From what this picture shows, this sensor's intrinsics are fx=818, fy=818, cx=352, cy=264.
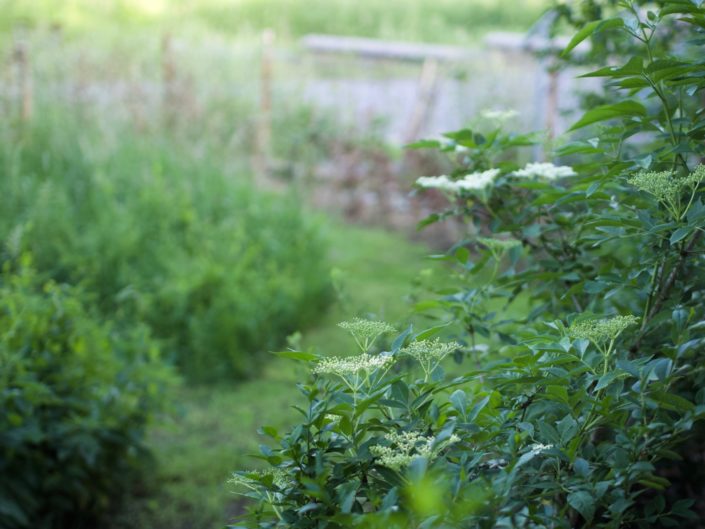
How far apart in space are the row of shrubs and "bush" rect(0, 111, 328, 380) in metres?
0.01

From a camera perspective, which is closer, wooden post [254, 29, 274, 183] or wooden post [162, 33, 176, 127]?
wooden post [162, 33, 176, 127]

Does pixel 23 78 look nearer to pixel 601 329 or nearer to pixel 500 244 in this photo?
pixel 500 244

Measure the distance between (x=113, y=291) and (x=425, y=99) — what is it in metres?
5.20

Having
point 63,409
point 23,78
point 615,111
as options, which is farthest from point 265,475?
point 23,78

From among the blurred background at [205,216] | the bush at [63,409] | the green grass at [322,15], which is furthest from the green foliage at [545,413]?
the green grass at [322,15]

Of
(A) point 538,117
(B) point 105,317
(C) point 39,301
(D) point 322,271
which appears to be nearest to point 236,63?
(A) point 538,117

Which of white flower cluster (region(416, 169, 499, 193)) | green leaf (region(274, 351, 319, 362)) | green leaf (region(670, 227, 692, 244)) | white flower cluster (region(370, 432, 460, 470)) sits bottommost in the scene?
white flower cluster (region(370, 432, 460, 470))

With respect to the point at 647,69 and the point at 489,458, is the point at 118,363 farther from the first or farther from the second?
the point at 647,69

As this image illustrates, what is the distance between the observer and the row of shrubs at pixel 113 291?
9.61 ft

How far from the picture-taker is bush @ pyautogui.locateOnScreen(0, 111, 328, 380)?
15.6 ft

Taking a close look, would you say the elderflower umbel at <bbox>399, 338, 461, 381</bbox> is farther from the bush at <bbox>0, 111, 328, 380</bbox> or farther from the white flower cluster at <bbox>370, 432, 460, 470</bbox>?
the bush at <bbox>0, 111, 328, 380</bbox>

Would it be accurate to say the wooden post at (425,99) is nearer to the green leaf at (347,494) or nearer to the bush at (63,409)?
the bush at (63,409)

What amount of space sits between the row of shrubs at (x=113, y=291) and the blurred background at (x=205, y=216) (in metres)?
0.01

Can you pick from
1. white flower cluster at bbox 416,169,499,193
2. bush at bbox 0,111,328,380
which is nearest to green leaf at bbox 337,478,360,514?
white flower cluster at bbox 416,169,499,193
